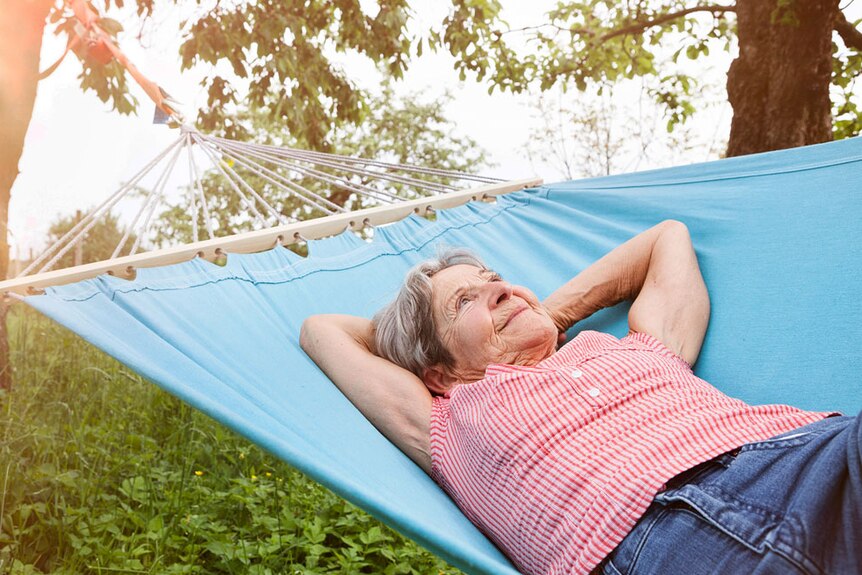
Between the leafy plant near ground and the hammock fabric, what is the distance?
0.76m

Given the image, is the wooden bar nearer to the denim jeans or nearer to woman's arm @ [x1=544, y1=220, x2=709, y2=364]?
woman's arm @ [x1=544, y1=220, x2=709, y2=364]

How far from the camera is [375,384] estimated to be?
1604mm

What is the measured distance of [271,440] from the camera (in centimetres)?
120

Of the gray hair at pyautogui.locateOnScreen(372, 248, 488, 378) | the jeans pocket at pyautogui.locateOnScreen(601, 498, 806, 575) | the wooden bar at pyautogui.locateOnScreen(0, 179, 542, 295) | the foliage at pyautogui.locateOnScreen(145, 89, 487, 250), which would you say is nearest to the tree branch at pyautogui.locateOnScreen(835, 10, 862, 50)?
the wooden bar at pyautogui.locateOnScreen(0, 179, 542, 295)

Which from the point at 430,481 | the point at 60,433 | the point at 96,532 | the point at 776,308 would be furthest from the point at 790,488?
the point at 60,433

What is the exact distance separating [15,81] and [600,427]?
2.80 m

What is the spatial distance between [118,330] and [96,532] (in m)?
1.09

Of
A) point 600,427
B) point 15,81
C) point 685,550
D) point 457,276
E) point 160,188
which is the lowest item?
point 685,550

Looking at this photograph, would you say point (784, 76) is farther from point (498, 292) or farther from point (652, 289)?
point (498, 292)

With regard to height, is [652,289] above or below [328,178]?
below

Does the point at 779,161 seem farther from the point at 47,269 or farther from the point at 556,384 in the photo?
the point at 47,269

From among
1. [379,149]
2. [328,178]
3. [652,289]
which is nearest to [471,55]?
[328,178]

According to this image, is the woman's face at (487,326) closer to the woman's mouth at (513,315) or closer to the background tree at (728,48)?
the woman's mouth at (513,315)

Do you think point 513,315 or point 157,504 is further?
point 157,504
